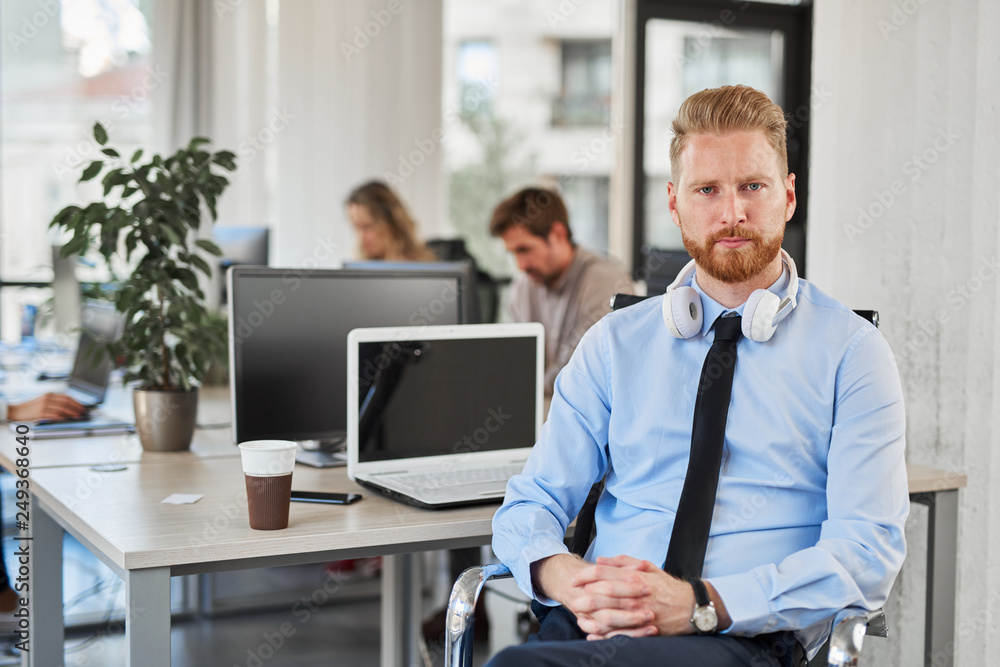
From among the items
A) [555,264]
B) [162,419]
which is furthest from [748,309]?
[555,264]

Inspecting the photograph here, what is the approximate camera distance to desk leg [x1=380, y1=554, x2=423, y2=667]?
7.71ft

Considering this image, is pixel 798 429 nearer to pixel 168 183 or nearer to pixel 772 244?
pixel 772 244

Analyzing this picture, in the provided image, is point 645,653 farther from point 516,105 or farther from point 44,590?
point 516,105

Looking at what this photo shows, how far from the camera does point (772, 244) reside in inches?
61.1

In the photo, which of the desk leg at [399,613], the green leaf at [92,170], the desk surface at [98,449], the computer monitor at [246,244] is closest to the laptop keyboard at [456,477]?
the desk leg at [399,613]

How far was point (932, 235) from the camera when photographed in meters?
2.22

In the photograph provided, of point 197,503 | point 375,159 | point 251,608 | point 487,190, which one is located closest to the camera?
point 197,503

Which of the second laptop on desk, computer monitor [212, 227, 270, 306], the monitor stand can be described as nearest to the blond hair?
the monitor stand

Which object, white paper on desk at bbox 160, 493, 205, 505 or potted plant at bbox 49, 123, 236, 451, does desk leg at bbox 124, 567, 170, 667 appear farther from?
potted plant at bbox 49, 123, 236, 451

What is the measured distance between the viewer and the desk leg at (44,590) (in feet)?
6.50

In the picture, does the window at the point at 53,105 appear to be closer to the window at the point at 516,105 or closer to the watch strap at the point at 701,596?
the window at the point at 516,105

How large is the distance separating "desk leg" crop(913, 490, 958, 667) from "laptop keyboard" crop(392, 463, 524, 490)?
0.83 m

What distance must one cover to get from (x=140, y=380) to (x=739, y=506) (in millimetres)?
1486

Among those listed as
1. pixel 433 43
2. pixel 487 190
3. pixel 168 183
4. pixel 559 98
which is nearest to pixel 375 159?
pixel 433 43
